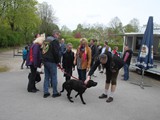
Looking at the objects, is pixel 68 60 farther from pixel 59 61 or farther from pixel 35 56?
pixel 35 56

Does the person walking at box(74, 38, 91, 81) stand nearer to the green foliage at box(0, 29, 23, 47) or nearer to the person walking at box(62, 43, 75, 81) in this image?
the person walking at box(62, 43, 75, 81)

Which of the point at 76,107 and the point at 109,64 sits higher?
the point at 109,64

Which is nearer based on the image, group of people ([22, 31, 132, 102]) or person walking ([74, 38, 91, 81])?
group of people ([22, 31, 132, 102])

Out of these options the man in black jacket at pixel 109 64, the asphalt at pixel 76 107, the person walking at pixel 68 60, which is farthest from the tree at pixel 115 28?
the man in black jacket at pixel 109 64

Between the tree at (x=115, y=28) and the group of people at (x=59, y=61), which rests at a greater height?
the tree at (x=115, y=28)

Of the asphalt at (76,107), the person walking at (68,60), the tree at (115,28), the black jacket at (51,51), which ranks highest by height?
the tree at (115,28)

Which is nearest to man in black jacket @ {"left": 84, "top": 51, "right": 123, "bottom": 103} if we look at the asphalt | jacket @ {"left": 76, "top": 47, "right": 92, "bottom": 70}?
the asphalt

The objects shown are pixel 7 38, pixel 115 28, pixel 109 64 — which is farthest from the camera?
pixel 115 28

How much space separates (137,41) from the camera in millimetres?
13828

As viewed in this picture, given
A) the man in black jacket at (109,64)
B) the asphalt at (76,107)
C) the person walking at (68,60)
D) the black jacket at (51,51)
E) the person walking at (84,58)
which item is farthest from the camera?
the person walking at (68,60)

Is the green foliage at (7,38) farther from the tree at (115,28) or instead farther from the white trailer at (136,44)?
the white trailer at (136,44)

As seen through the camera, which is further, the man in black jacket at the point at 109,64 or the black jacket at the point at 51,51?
the black jacket at the point at 51,51

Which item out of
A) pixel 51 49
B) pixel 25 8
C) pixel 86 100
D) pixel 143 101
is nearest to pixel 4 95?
pixel 51 49

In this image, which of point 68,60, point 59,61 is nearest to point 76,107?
point 59,61
